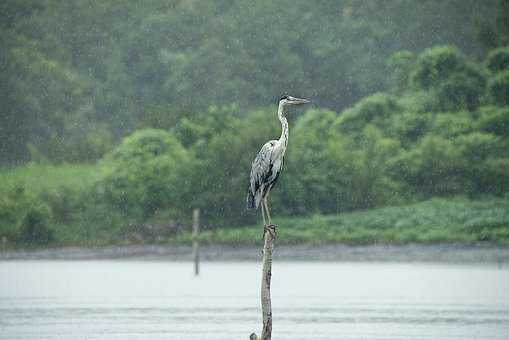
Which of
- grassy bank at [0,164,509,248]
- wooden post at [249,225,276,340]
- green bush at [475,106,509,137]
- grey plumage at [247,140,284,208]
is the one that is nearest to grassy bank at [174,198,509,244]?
grassy bank at [0,164,509,248]

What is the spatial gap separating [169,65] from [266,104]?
7.90 metres

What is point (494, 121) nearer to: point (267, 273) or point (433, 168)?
point (433, 168)

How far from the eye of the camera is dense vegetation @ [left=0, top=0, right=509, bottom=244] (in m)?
65.0

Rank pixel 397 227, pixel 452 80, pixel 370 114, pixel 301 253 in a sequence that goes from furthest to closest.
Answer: pixel 370 114 → pixel 452 80 → pixel 397 227 → pixel 301 253

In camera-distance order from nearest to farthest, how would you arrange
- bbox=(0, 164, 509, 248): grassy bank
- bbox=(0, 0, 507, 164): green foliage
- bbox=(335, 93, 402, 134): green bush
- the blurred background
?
the blurred background
bbox=(0, 164, 509, 248): grassy bank
bbox=(335, 93, 402, 134): green bush
bbox=(0, 0, 507, 164): green foliage

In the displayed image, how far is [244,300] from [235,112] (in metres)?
26.7

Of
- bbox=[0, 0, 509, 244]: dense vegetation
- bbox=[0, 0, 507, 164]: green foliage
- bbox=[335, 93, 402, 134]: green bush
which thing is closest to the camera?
bbox=[0, 0, 509, 244]: dense vegetation

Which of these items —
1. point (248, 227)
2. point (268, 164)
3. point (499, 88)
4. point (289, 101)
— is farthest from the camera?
point (499, 88)

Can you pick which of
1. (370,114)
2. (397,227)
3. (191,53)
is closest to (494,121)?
(370,114)

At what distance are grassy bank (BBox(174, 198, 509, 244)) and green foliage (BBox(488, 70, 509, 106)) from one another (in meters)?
8.93

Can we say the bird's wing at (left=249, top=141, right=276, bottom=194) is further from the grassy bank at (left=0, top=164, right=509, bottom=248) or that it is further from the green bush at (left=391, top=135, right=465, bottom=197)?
the green bush at (left=391, top=135, right=465, bottom=197)

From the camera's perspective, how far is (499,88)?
73.1 meters

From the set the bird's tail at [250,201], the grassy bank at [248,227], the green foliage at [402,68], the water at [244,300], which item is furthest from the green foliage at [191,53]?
the bird's tail at [250,201]

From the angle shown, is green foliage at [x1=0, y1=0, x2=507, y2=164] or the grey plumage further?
green foliage at [x1=0, y1=0, x2=507, y2=164]
